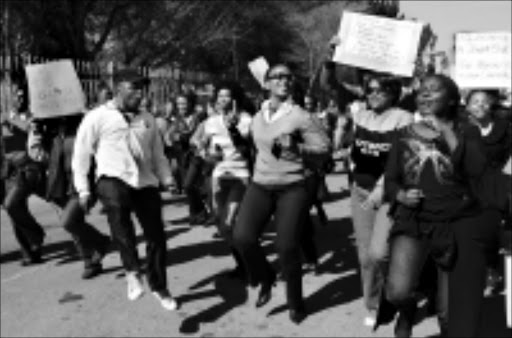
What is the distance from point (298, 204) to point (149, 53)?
2491 centimetres

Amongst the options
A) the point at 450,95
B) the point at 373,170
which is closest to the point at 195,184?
the point at 373,170

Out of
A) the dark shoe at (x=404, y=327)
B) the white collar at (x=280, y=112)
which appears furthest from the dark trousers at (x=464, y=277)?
the white collar at (x=280, y=112)

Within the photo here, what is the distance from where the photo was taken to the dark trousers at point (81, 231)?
6605 millimetres

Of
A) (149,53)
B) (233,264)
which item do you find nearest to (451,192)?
(233,264)

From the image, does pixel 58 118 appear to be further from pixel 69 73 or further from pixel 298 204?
pixel 298 204

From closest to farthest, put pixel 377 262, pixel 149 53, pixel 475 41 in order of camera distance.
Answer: pixel 377 262, pixel 475 41, pixel 149 53

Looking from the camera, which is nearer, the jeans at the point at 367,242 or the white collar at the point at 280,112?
the jeans at the point at 367,242

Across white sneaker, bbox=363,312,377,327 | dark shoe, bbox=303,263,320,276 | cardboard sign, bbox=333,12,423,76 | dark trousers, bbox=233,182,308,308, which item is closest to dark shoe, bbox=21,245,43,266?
dark shoe, bbox=303,263,320,276

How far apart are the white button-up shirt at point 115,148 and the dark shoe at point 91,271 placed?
1.50 meters

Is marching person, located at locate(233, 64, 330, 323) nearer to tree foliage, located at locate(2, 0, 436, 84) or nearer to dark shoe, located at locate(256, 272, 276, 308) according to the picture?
dark shoe, located at locate(256, 272, 276, 308)

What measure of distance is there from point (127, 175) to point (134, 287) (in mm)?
915

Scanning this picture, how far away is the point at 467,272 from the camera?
378 cm

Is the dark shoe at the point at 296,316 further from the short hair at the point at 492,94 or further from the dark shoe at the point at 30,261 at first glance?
the dark shoe at the point at 30,261

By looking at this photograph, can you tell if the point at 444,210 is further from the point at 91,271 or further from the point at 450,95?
the point at 91,271
